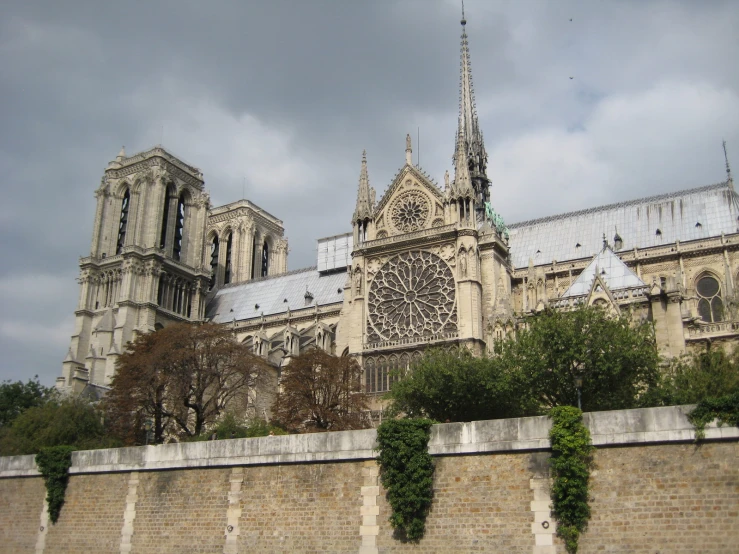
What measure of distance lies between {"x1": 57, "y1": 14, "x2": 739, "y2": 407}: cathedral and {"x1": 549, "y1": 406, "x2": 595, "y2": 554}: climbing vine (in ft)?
53.2

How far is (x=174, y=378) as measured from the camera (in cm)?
3706

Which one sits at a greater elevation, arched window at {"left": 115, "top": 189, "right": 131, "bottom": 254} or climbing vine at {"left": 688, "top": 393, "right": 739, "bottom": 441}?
arched window at {"left": 115, "top": 189, "right": 131, "bottom": 254}

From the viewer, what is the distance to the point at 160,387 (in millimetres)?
36469

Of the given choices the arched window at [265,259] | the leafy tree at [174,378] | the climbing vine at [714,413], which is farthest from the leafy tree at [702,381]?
the arched window at [265,259]

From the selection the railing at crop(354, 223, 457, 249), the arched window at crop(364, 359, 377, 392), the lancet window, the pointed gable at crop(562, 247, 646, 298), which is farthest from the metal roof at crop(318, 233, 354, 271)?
the pointed gable at crop(562, 247, 646, 298)

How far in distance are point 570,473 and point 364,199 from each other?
30692mm

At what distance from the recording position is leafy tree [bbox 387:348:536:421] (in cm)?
2695

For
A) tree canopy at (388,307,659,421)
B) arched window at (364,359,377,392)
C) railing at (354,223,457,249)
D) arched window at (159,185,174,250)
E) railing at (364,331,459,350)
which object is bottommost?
tree canopy at (388,307,659,421)

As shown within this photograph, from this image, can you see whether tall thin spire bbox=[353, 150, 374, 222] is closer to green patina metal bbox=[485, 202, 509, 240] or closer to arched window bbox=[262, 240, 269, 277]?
green patina metal bbox=[485, 202, 509, 240]

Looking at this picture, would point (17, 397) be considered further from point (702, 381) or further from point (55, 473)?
point (702, 381)

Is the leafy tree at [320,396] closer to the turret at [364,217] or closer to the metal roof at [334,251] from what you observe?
the turret at [364,217]

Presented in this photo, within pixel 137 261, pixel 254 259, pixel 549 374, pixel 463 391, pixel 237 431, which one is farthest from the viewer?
pixel 254 259

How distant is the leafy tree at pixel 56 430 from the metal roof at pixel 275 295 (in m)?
23.6

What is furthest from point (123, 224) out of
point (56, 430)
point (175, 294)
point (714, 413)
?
point (714, 413)
